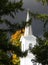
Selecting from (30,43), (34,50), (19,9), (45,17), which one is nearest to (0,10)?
(19,9)

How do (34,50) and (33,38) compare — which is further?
(33,38)

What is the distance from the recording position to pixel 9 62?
26656 mm

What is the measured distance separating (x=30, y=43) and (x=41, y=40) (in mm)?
28869

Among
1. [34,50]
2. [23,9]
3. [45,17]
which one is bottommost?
[45,17]

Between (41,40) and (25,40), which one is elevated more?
(25,40)

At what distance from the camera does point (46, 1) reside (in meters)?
22.5

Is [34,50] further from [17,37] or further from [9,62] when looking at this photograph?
[17,37]

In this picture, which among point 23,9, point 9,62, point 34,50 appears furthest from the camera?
point 34,50

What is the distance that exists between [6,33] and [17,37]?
48116mm

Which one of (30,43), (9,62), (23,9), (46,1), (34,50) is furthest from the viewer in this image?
(30,43)

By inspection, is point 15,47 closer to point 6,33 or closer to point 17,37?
point 6,33

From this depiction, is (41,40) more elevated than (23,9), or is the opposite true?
(41,40)

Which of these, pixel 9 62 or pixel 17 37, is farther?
pixel 17 37

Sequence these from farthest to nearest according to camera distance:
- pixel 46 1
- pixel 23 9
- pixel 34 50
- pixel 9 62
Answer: pixel 34 50
pixel 9 62
pixel 23 9
pixel 46 1
